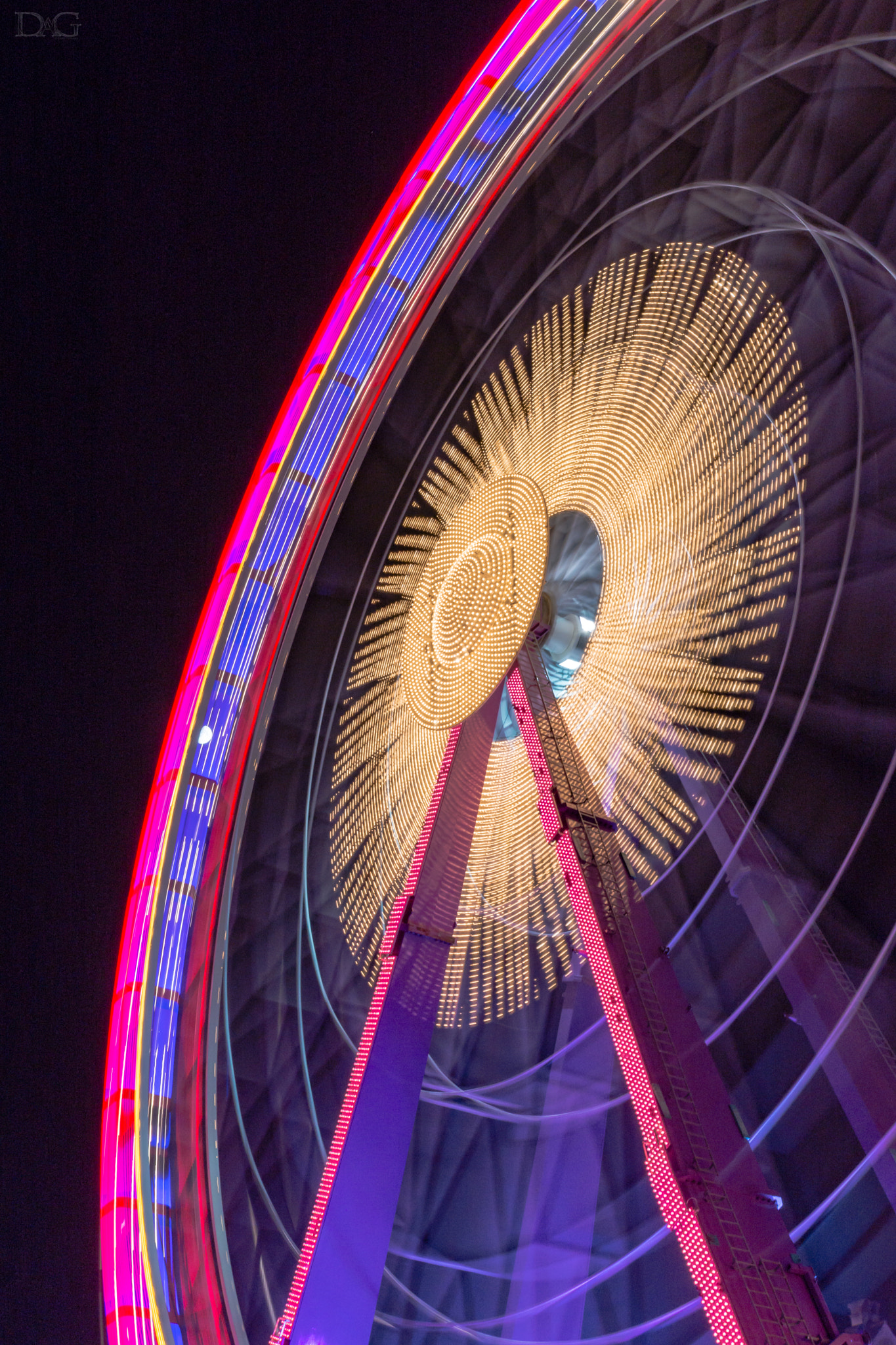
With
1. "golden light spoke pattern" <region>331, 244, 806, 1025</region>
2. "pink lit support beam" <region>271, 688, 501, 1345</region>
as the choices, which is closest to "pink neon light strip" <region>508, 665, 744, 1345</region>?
"pink lit support beam" <region>271, 688, 501, 1345</region>

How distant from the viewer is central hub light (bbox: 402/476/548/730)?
4.36m

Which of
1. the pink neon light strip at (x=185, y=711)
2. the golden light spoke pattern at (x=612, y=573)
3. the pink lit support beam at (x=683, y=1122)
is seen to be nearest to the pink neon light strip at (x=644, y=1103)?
the pink lit support beam at (x=683, y=1122)

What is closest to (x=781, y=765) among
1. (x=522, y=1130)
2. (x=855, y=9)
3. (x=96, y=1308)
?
(x=522, y=1130)

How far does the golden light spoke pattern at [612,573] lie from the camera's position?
5.18m

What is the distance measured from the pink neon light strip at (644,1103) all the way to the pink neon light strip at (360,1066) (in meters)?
0.77

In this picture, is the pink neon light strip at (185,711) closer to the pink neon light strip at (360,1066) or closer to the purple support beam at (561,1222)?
the pink neon light strip at (360,1066)

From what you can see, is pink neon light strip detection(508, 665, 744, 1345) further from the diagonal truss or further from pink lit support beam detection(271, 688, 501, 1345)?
pink lit support beam detection(271, 688, 501, 1345)

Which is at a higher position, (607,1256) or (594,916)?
(594,916)

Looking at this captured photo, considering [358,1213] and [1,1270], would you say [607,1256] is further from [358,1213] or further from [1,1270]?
[1,1270]

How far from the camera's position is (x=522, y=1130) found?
20.1 ft

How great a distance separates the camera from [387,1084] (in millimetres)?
3801

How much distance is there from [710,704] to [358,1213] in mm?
3308

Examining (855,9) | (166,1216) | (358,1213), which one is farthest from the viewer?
(855,9)

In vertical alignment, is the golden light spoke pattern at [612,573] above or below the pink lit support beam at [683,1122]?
above
